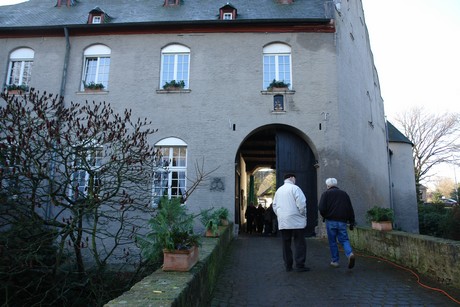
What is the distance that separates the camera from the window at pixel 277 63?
43.6 ft

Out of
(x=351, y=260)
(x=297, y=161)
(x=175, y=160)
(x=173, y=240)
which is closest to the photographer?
(x=173, y=240)

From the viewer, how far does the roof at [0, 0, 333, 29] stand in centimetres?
1370

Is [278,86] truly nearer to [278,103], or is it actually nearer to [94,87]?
[278,103]

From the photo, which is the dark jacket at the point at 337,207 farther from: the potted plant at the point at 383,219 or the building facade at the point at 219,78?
the building facade at the point at 219,78

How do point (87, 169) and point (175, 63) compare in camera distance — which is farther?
point (175, 63)

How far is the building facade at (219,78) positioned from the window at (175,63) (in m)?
0.04

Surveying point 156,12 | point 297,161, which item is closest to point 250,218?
point 297,161

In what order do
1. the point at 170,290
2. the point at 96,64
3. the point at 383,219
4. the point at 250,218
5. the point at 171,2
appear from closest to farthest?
1. the point at 170,290
2. the point at 383,219
3. the point at 96,64
4. the point at 171,2
5. the point at 250,218

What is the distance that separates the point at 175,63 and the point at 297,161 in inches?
246

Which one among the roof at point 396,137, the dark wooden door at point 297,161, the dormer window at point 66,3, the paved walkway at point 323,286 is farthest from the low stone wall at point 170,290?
the roof at point 396,137

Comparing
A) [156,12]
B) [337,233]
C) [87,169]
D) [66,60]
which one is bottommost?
[337,233]

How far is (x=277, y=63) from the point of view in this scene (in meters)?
13.4

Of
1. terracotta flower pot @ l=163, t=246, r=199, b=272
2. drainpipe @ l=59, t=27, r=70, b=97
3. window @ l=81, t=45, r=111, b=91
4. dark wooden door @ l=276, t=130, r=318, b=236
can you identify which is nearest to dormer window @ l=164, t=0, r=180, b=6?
window @ l=81, t=45, r=111, b=91

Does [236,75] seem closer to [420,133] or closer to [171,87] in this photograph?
[171,87]
